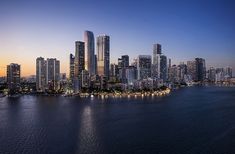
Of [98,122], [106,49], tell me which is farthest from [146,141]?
[106,49]

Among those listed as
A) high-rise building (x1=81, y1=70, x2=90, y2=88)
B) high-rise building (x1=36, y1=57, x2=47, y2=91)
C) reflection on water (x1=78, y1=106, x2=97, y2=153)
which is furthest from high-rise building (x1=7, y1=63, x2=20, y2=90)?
reflection on water (x1=78, y1=106, x2=97, y2=153)

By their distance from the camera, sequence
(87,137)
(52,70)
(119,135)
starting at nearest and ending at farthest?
(87,137), (119,135), (52,70)

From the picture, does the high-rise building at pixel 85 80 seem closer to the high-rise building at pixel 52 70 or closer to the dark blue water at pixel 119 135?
the high-rise building at pixel 52 70

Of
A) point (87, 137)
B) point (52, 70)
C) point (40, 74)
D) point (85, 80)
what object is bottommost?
point (87, 137)

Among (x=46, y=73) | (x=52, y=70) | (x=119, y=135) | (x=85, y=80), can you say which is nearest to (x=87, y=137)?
(x=119, y=135)

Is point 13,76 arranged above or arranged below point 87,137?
above

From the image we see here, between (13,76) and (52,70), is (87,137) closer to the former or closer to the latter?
(13,76)

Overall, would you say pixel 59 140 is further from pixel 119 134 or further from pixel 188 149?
pixel 188 149
